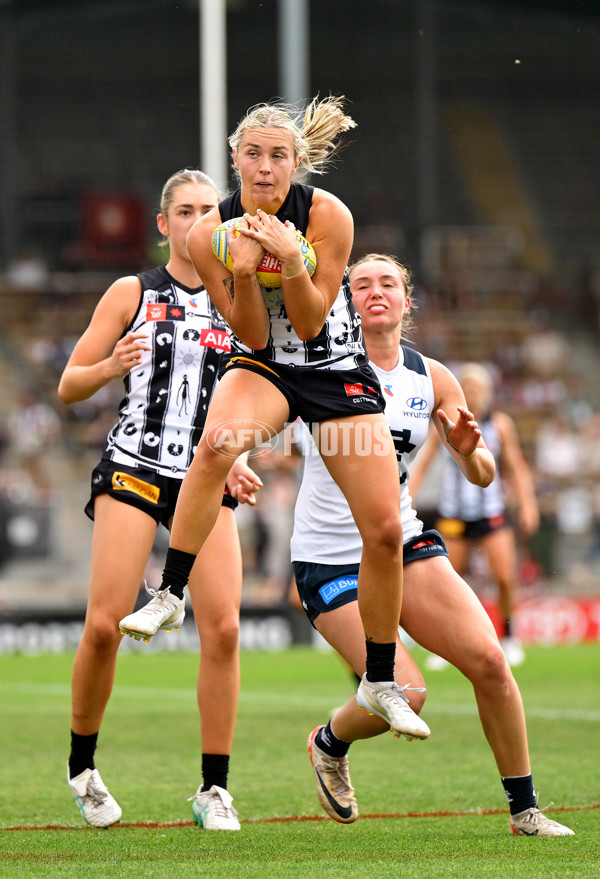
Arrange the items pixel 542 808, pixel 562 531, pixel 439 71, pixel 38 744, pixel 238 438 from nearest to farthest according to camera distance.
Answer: pixel 238 438 → pixel 542 808 → pixel 38 744 → pixel 562 531 → pixel 439 71

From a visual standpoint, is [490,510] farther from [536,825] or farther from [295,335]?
[295,335]

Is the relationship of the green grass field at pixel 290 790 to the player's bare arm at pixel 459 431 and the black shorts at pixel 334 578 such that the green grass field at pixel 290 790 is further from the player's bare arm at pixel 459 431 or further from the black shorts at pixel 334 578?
the player's bare arm at pixel 459 431

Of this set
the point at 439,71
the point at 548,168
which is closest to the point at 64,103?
the point at 439,71

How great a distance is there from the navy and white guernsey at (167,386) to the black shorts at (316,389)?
2.83 ft

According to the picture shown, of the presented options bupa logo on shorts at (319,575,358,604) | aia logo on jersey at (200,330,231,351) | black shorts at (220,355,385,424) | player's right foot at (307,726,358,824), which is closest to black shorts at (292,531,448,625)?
bupa logo on shorts at (319,575,358,604)

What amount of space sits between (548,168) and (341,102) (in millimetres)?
22014

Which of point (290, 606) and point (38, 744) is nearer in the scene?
point (38, 744)

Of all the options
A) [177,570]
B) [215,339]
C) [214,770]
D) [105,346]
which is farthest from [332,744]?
[105,346]

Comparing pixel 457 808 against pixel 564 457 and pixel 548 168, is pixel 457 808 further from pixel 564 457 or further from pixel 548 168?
pixel 548 168

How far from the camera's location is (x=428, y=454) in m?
10.1

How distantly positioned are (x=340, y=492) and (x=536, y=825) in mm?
1439

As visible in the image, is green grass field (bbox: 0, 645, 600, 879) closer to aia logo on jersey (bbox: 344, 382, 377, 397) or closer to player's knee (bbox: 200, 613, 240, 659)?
player's knee (bbox: 200, 613, 240, 659)

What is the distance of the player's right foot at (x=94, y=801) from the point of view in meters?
5.19

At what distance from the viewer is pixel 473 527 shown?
11.5m
